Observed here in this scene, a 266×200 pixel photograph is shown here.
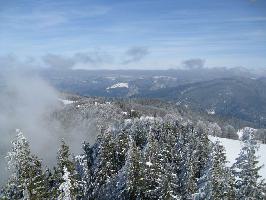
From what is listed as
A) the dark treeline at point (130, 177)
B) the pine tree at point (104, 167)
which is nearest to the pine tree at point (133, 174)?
the dark treeline at point (130, 177)

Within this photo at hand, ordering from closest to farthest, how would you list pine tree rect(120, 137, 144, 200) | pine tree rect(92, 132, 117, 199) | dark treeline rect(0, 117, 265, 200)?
1. dark treeline rect(0, 117, 265, 200)
2. pine tree rect(120, 137, 144, 200)
3. pine tree rect(92, 132, 117, 199)

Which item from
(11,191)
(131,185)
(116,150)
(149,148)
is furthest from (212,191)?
(116,150)

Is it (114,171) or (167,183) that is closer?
(167,183)

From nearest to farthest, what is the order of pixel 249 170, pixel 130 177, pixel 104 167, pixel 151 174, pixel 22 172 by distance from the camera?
pixel 22 172 → pixel 249 170 → pixel 130 177 → pixel 151 174 → pixel 104 167

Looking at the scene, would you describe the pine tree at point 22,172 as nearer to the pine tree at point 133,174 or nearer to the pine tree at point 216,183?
the pine tree at point 133,174

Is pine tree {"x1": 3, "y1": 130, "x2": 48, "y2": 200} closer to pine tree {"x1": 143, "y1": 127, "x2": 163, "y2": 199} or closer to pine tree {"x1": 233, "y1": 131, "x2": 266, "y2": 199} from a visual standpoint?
pine tree {"x1": 143, "y1": 127, "x2": 163, "y2": 199}

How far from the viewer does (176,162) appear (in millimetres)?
74312

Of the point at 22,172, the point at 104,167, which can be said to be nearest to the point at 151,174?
the point at 104,167

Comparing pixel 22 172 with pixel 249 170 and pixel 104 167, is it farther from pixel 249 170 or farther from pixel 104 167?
pixel 104 167

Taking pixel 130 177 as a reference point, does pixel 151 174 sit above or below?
below

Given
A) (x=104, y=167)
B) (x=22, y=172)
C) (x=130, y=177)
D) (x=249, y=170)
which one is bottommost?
(x=104, y=167)

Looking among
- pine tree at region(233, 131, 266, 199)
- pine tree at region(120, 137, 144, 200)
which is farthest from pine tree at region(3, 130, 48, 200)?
pine tree at region(233, 131, 266, 199)

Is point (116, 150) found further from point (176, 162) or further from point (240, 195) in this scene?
point (240, 195)

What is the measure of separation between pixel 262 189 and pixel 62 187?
870 inches
